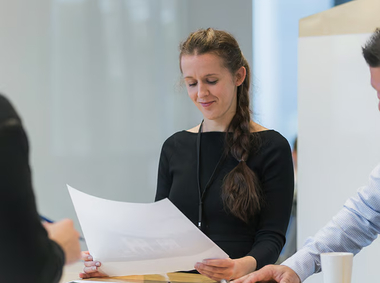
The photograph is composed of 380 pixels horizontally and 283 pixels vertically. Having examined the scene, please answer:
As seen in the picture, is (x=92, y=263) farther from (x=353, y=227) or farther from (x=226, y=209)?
(x=353, y=227)

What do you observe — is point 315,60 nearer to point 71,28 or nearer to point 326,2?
point 326,2

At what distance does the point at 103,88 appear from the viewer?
3.79 m

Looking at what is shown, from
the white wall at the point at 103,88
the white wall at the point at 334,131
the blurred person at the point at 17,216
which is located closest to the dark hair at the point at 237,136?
the white wall at the point at 334,131

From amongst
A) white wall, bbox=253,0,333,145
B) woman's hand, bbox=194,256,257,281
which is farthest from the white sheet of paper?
white wall, bbox=253,0,333,145

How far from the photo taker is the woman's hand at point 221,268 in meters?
1.19

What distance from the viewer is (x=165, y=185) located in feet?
5.54

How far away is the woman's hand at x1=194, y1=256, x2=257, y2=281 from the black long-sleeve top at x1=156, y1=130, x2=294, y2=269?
0.11 meters

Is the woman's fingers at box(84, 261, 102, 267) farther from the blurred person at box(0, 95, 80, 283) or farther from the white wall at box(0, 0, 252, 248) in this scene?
the white wall at box(0, 0, 252, 248)

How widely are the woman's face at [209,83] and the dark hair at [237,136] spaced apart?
0.03 m

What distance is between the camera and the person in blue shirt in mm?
1201

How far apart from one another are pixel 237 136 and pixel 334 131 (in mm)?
928

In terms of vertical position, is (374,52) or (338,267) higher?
(374,52)

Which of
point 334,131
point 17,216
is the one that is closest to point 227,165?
point 334,131

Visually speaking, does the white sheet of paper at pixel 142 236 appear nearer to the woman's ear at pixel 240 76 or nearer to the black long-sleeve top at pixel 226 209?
the black long-sleeve top at pixel 226 209
